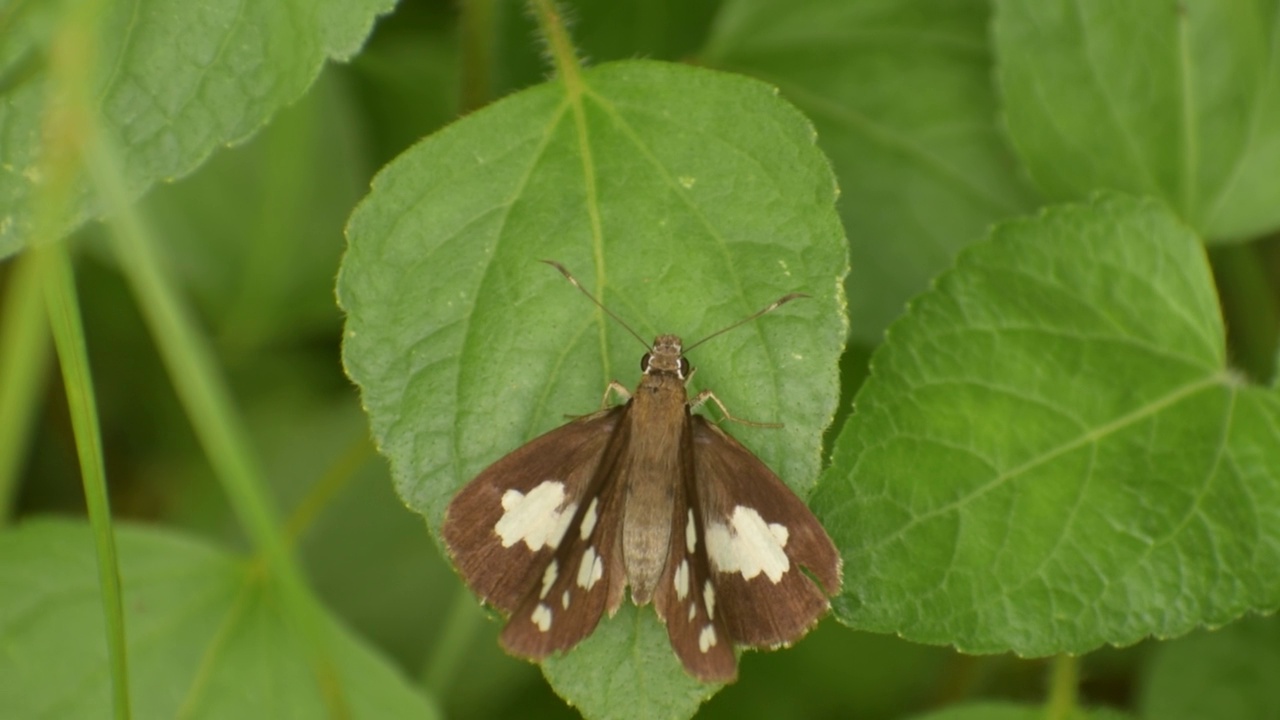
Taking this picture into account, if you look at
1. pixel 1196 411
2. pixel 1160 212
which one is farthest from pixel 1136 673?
pixel 1160 212

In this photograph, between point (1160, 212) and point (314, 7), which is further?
point (1160, 212)

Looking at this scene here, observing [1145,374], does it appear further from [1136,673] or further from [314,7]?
[314,7]

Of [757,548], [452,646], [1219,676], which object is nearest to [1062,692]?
[1219,676]

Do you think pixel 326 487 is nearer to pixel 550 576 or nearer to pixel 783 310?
pixel 550 576

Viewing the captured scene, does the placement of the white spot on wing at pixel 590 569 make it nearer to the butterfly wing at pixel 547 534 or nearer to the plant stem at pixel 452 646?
the butterfly wing at pixel 547 534

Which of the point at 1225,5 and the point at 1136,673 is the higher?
the point at 1225,5

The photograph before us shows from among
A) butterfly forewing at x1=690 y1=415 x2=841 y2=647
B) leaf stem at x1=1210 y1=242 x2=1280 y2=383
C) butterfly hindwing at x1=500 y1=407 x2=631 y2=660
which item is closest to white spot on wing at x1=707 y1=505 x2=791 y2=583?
butterfly forewing at x1=690 y1=415 x2=841 y2=647

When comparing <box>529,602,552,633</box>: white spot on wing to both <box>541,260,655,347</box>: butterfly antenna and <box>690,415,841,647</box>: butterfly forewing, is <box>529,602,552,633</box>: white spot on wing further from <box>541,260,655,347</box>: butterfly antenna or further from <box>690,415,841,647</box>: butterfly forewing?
<box>541,260,655,347</box>: butterfly antenna

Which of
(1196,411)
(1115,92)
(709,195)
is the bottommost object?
(1196,411)
